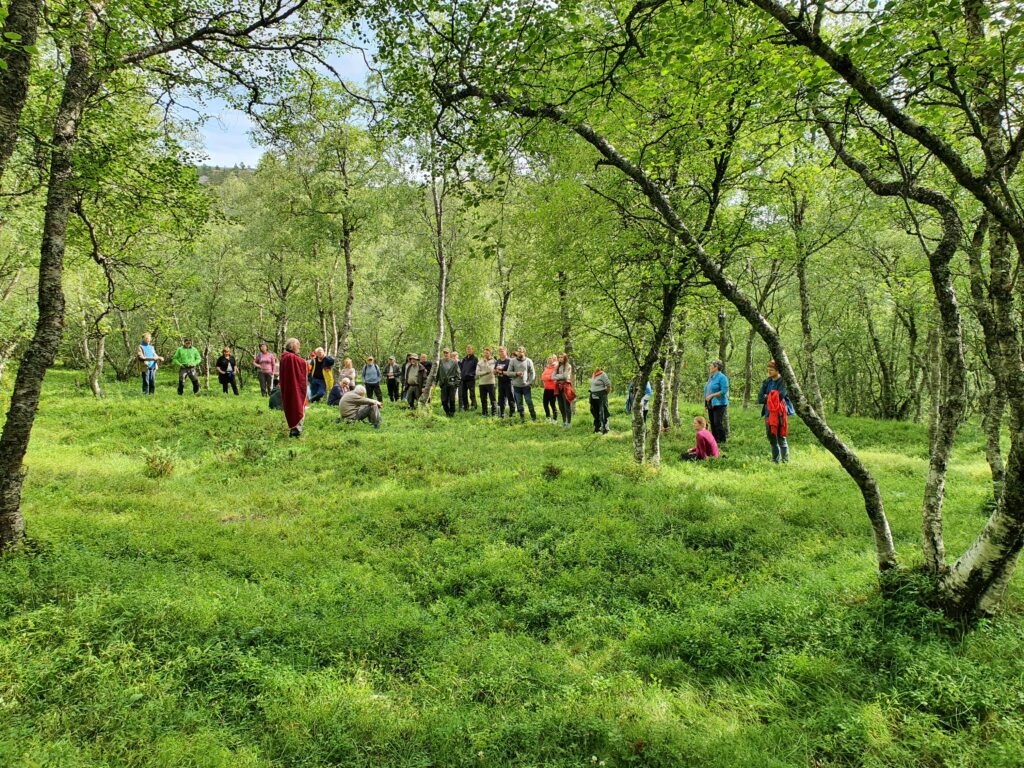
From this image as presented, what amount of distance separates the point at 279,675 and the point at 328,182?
749 inches

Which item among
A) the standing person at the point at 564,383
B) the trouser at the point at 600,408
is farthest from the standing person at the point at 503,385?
the trouser at the point at 600,408

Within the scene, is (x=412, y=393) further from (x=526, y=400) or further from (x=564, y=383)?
(x=564, y=383)

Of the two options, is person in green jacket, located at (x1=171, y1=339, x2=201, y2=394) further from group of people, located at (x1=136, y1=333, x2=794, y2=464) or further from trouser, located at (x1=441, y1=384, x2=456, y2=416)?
trouser, located at (x1=441, y1=384, x2=456, y2=416)

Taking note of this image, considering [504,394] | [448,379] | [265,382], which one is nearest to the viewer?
[504,394]

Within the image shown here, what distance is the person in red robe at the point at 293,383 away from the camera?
34.2 feet

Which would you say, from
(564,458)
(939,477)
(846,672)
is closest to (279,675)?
(846,672)

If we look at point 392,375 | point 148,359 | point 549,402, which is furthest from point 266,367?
point 549,402

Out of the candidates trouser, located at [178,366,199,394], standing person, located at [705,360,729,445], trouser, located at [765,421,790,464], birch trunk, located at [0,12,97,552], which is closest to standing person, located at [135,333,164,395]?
trouser, located at [178,366,199,394]

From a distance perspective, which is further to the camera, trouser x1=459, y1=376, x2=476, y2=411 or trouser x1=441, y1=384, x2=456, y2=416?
trouser x1=459, y1=376, x2=476, y2=411

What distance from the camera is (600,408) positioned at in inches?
549

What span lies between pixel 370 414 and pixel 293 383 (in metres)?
3.34

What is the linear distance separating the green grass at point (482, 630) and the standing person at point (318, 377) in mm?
6615

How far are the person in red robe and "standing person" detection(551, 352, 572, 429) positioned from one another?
23.3 feet

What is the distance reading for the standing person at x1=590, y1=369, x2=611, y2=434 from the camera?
13656mm
